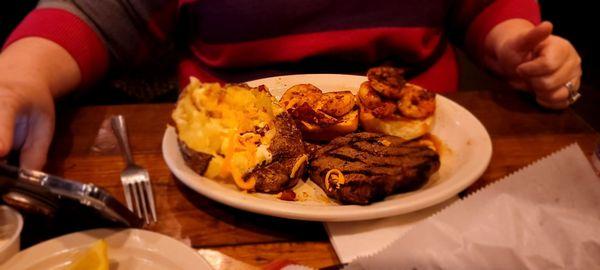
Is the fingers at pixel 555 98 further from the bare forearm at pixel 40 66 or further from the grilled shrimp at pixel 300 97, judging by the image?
the bare forearm at pixel 40 66

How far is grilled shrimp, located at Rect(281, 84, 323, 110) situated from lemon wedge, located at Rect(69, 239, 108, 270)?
0.44 metres

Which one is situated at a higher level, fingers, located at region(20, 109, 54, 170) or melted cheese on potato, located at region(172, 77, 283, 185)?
melted cheese on potato, located at region(172, 77, 283, 185)

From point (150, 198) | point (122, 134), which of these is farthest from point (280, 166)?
point (122, 134)

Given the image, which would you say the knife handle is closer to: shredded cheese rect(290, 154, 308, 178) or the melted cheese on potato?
the melted cheese on potato

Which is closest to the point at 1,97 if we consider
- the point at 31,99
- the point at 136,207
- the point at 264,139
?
the point at 31,99

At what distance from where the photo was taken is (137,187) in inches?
38.2

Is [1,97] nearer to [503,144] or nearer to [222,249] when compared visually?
[222,249]

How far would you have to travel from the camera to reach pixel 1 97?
3.02 feet

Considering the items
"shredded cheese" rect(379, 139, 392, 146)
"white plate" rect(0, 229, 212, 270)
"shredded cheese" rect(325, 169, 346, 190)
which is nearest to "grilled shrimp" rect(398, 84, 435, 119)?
"shredded cheese" rect(379, 139, 392, 146)

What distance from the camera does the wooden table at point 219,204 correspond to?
34.3 inches

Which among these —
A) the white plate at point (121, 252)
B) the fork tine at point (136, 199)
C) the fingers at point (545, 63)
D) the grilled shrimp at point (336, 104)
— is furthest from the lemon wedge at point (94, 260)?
the fingers at point (545, 63)

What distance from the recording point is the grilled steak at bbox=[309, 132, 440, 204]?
0.86 m

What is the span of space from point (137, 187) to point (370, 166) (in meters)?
0.44

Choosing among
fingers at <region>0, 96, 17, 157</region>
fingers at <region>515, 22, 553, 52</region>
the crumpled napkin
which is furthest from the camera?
fingers at <region>515, 22, 553, 52</region>
